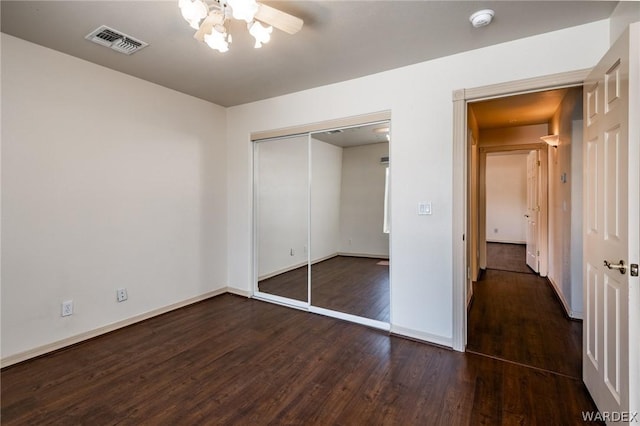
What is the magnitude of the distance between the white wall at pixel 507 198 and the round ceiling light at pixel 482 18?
7.11 metres

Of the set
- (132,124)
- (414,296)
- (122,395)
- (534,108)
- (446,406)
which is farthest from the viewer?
(534,108)

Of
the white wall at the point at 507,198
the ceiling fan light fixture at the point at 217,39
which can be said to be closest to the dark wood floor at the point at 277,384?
the ceiling fan light fixture at the point at 217,39

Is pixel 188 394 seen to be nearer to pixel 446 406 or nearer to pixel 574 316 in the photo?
pixel 446 406

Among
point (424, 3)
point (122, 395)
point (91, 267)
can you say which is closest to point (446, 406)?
point (122, 395)

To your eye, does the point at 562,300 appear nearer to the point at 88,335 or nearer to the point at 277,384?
the point at 277,384

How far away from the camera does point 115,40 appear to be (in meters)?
2.34

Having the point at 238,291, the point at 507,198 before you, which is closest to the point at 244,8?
the point at 238,291

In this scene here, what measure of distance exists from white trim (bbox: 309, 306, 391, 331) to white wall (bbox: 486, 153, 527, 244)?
701 cm

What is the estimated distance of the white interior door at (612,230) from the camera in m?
1.40

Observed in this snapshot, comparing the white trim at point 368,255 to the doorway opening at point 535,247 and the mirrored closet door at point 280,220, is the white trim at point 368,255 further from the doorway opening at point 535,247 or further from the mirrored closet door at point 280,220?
the doorway opening at point 535,247

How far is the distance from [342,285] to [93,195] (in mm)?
2901

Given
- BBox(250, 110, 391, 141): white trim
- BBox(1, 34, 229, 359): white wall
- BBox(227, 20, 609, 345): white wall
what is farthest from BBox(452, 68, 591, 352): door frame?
BBox(1, 34, 229, 359): white wall

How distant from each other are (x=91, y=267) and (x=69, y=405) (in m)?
1.27

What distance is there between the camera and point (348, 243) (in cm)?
395
